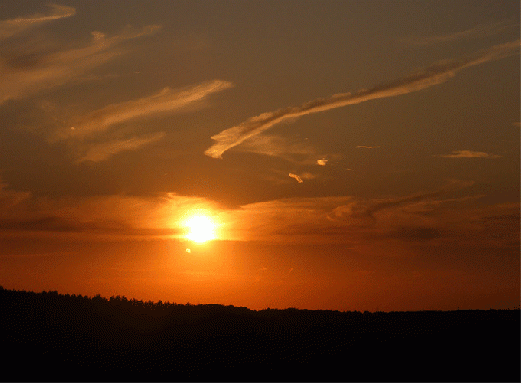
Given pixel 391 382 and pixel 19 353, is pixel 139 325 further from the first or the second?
pixel 391 382

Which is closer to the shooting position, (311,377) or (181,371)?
(311,377)

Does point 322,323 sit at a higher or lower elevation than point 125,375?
higher

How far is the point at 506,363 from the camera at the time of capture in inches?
866

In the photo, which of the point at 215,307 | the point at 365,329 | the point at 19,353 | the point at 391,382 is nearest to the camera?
the point at 391,382

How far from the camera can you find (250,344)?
27484mm

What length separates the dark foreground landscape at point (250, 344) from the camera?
22.9 m

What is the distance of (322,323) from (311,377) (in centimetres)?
858

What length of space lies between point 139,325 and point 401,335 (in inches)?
567

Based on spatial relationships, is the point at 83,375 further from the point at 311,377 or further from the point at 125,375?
the point at 311,377

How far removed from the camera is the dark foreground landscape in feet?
75.2

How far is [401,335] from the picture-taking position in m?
26.6

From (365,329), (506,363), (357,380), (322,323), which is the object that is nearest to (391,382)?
(357,380)

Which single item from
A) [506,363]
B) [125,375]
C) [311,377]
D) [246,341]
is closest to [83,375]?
[125,375]

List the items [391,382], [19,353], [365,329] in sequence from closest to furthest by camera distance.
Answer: [391,382], [19,353], [365,329]
